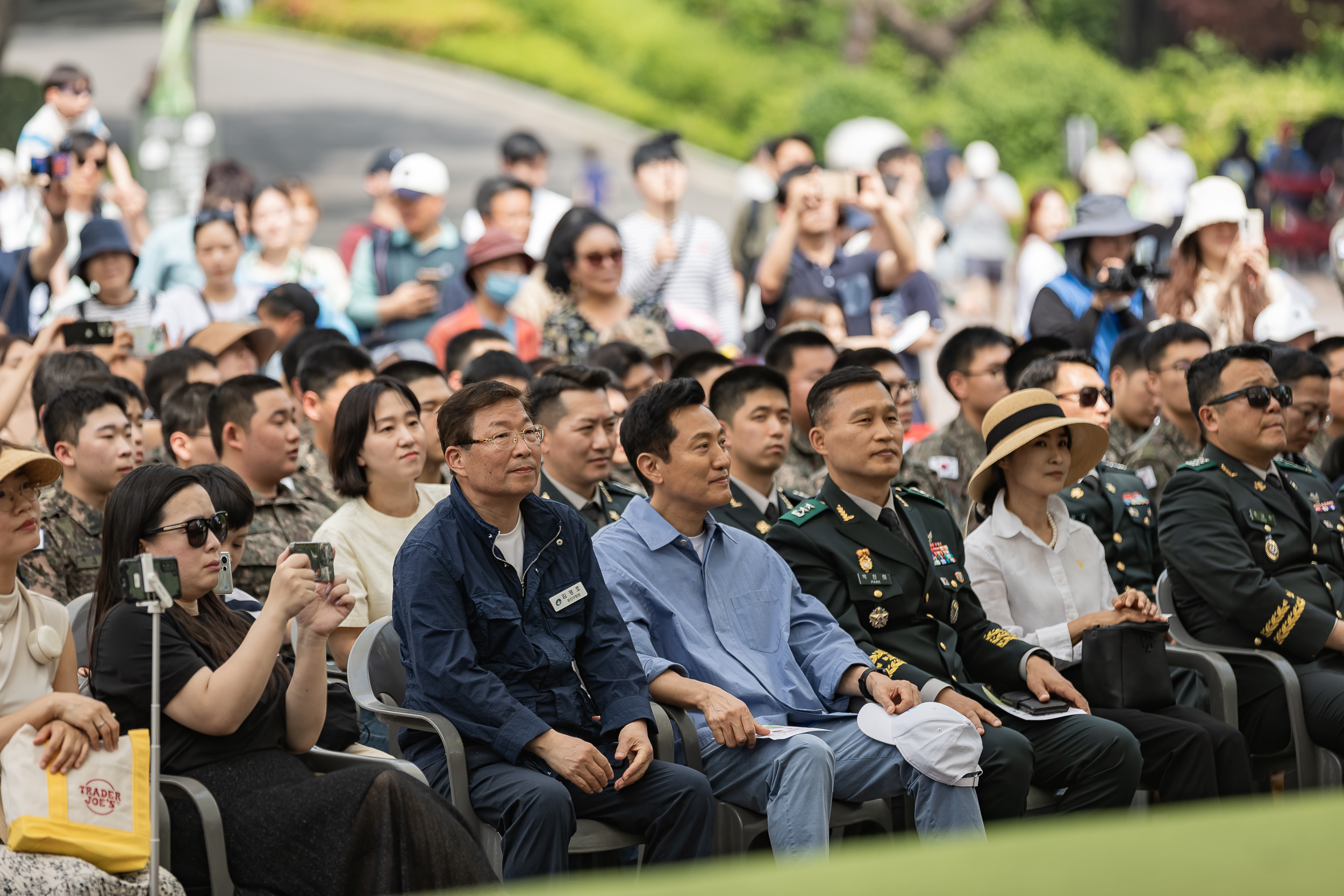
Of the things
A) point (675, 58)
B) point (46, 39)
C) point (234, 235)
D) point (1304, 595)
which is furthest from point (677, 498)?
point (675, 58)

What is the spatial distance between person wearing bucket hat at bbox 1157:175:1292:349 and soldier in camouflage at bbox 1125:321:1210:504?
123cm

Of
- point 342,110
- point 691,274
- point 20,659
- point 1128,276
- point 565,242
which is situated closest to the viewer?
point 20,659

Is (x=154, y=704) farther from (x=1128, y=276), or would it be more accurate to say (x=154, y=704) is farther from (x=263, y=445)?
(x=1128, y=276)

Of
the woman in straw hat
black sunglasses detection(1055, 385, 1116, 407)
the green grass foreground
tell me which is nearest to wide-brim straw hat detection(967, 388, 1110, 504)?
the woman in straw hat

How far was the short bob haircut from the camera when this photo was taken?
5059 millimetres

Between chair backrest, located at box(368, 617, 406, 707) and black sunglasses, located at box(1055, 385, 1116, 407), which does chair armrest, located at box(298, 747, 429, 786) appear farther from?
black sunglasses, located at box(1055, 385, 1116, 407)

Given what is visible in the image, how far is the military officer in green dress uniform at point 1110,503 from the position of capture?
572cm

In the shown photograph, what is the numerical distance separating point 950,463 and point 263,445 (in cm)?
273

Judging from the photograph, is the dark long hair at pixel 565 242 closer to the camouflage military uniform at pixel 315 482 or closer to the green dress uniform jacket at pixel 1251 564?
the camouflage military uniform at pixel 315 482

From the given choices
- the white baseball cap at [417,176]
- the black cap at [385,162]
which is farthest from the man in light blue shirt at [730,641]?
the black cap at [385,162]

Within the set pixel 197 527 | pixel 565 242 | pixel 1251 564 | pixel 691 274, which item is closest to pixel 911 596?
pixel 1251 564

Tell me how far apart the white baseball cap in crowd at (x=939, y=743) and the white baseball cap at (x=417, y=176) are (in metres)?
5.36

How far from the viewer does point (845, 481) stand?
4.86m

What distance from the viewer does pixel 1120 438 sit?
263 inches
